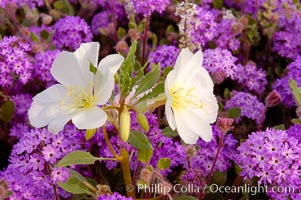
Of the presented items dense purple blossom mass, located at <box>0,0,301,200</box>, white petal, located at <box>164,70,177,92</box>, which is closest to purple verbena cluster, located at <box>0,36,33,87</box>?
dense purple blossom mass, located at <box>0,0,301,200</box>

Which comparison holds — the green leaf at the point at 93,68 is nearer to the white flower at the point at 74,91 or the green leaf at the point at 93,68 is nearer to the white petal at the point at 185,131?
the white flower at the point at 74,91

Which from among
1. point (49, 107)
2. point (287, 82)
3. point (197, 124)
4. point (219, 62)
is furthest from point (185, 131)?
point (287, 82)

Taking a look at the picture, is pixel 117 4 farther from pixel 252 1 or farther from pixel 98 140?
pixel 98 140

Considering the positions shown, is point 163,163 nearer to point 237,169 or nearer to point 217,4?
point 237,169

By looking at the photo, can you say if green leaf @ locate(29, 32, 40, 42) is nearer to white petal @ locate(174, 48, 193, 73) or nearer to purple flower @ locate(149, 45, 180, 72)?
purple flower @ locate(149, 45, 180, 72)

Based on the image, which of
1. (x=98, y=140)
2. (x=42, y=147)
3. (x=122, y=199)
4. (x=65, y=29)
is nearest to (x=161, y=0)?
(x=65, y=29)

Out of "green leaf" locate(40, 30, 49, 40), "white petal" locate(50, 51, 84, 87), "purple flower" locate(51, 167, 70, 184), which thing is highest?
"white petal" locate(50, 51, 84, 87)

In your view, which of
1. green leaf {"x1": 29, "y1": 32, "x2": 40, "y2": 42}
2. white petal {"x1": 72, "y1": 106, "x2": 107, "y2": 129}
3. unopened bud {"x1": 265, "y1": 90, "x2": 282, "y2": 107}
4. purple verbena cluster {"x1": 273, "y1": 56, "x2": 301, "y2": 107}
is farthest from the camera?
green leaf {"x1": 29, "y1": 32, "x2": 40, "y2": 42}
